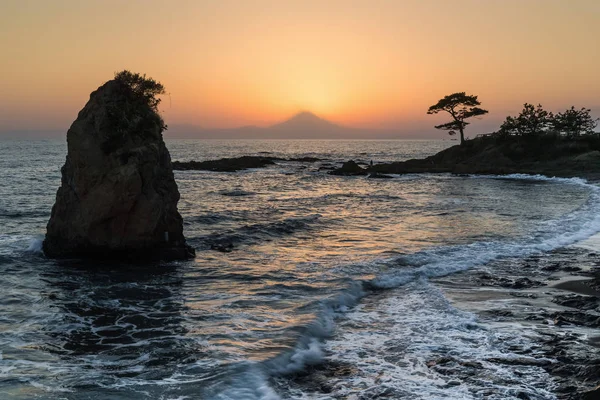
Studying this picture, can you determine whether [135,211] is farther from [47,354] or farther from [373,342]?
[373,342]

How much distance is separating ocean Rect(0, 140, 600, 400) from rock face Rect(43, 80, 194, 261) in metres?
0.87

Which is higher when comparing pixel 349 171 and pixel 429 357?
pixel 349 171

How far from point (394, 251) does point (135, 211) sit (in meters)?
9.61

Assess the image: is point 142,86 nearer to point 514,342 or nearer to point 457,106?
point 514,342

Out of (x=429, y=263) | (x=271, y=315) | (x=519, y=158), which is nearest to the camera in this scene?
(x=271, y=315)

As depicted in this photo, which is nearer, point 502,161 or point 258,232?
point 258,232

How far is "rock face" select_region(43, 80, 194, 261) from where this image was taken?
15.8 metres

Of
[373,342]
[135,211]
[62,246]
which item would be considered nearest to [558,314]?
[373,342]

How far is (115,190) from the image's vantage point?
1564 centimetres

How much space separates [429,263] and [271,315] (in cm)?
744

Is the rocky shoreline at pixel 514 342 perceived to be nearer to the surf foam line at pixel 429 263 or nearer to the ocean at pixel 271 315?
the ocean at pixel 271 315

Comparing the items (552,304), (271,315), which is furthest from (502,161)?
(271,315)

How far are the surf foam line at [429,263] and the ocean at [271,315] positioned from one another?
0.06m

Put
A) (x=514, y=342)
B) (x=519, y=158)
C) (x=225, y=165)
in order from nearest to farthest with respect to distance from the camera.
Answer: (x=514, y=342)
(x=519, y=158)
(x=225, y=165)
